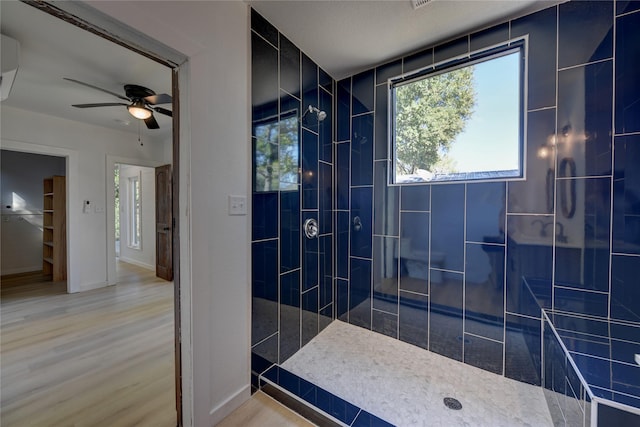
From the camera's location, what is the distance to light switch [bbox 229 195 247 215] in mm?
1417

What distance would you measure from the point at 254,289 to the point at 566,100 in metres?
2.32

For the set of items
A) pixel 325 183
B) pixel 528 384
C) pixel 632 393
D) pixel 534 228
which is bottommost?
pixel 528 384

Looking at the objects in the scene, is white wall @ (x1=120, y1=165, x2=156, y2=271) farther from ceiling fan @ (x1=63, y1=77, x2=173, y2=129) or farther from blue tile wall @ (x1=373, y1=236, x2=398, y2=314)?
blue tile wall @ (x1=373, y1=236, x2=398, y2=314)

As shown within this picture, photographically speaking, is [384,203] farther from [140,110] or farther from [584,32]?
[140,110]

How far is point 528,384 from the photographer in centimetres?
165

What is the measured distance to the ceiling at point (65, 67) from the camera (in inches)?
64.8

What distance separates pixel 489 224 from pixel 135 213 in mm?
6381

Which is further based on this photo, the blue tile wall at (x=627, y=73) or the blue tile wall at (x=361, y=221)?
the blue tile wall at (x=361, y=221)

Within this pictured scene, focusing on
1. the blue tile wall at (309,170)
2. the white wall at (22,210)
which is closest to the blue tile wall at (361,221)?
the blue tile wall at (309,170)

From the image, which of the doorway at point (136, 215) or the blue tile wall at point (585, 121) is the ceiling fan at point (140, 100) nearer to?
the doorway at point (136, 215)

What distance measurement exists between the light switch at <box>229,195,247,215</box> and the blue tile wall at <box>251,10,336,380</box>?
90 millimetres

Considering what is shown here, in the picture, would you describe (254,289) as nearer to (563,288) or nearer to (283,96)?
(283,96)

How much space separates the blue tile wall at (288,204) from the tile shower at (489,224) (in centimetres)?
1

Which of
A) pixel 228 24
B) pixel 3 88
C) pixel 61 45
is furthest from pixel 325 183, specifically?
pixel 3 88
